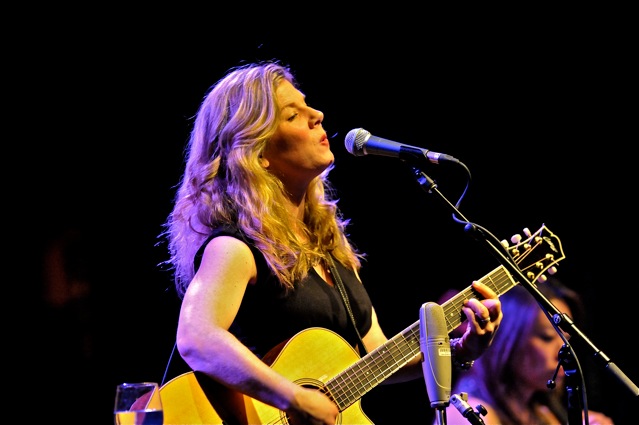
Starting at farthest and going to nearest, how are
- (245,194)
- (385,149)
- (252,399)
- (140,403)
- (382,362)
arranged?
(245,194), (382,362), (385,149), (252,399), (140,403)

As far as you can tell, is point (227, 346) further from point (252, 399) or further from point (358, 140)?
point (358, 140)

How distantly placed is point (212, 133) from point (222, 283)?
850 millimetres

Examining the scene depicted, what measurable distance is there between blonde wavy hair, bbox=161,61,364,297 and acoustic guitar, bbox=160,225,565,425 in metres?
0.29

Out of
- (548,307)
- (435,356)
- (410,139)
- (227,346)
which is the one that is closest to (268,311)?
(227,346)

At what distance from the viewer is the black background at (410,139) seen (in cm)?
386

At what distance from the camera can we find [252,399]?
247cm

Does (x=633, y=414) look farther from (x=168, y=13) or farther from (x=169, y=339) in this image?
(x=168, y=13)

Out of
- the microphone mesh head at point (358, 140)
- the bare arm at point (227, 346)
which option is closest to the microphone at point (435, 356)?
the bare arm at point (227, 346)

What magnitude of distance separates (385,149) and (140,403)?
1.32 metres

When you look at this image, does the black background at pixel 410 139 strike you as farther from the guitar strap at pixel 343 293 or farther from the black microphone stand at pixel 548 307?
the black microphone stand at pixel 548 307

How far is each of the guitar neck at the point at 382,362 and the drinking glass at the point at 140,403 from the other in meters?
0.85

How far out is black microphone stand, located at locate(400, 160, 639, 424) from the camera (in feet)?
7.07

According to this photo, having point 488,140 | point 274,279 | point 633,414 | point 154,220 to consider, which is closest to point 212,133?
point 274,279

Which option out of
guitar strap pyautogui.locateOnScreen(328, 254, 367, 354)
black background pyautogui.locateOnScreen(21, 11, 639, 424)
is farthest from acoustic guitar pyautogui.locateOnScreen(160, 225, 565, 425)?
black background pyautogui.locateOnScreen(21, 11, 639, 424)
